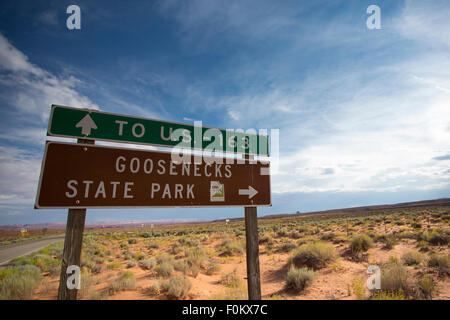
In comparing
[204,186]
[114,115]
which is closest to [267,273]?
[204,186]

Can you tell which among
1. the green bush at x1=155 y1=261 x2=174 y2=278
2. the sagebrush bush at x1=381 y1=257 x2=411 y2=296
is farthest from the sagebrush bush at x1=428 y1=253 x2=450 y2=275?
the green bush at x1=155 y1=261 x2=174 y2=278

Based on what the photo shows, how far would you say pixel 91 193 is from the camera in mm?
2764

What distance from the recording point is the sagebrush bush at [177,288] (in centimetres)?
654

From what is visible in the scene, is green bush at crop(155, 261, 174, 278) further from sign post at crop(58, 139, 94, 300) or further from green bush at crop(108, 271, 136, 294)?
sign post at crop(58, 139, 94, 300)

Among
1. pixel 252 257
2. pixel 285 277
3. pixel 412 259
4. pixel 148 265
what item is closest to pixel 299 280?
pixel 285 277

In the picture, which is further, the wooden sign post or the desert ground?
the desert ground

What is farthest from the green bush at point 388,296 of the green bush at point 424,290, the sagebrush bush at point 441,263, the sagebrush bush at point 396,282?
the sagebrush bush at point 441,263

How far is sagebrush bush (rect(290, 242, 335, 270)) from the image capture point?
9.23 metres

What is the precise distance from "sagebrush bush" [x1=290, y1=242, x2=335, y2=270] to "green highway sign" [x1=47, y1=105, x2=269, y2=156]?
7565 mm

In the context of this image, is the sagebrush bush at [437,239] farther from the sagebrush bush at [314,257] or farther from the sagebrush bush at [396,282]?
the sagebrush bush at [396,282]

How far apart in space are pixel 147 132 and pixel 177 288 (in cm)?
546

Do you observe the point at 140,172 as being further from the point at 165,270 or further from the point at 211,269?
the point at 211,269

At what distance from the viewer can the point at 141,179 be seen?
304 centimetres

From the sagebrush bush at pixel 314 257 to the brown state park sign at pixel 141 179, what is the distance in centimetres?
Answer: 728
